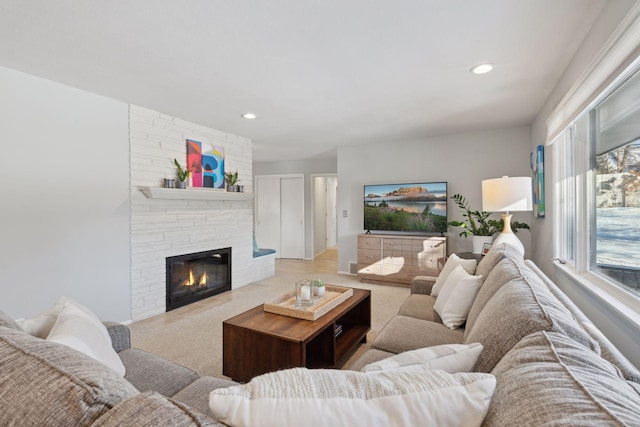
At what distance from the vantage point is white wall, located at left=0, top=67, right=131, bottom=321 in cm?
254

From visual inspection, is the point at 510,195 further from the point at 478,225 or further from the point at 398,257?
the point at 398,257

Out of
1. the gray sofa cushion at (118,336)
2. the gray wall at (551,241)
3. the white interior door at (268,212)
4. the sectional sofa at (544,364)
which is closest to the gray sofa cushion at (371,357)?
the sectional sofa at (544,364)

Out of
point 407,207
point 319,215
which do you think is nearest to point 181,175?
point 407,207

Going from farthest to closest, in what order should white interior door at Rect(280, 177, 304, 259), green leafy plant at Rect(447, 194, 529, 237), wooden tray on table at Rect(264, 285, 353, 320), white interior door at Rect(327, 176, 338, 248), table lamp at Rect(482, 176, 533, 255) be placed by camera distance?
Answer: white interior door at Rect(327, 176, 338, 248)
white interior door at Rect(280, 177, 304, 259)
green leafy plant at Rect(447, 194, 529, 237)
table lamp at Rect(482, 176, 533, 255)
wooden tray on table at Rect(264, 285, 353, 320)

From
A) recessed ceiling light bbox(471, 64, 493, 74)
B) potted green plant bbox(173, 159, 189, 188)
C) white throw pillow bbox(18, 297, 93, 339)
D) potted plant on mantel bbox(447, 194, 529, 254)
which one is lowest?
white throw pillow bbox(18, 297, 93, 339)

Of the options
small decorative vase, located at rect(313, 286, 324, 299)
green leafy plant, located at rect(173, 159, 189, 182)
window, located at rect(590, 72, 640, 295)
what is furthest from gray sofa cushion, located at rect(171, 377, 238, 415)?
green leafy plant, located at rect(173, 159, 189, 182)

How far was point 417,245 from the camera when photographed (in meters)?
4.62

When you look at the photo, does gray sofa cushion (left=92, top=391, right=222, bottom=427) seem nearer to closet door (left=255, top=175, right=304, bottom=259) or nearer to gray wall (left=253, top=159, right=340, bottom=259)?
gray wall (left=253, top=159, right=340, bottom=259)

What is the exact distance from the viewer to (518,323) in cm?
104

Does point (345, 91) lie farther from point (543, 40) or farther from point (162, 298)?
point (162, 298)

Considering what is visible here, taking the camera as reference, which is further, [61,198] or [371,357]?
[61,198]

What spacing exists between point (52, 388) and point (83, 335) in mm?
697

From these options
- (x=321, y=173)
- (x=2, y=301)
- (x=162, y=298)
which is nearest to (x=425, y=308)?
(x=162, y=298)

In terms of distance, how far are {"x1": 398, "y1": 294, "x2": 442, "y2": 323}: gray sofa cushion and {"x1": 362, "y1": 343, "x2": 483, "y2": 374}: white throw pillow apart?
1186 mm
